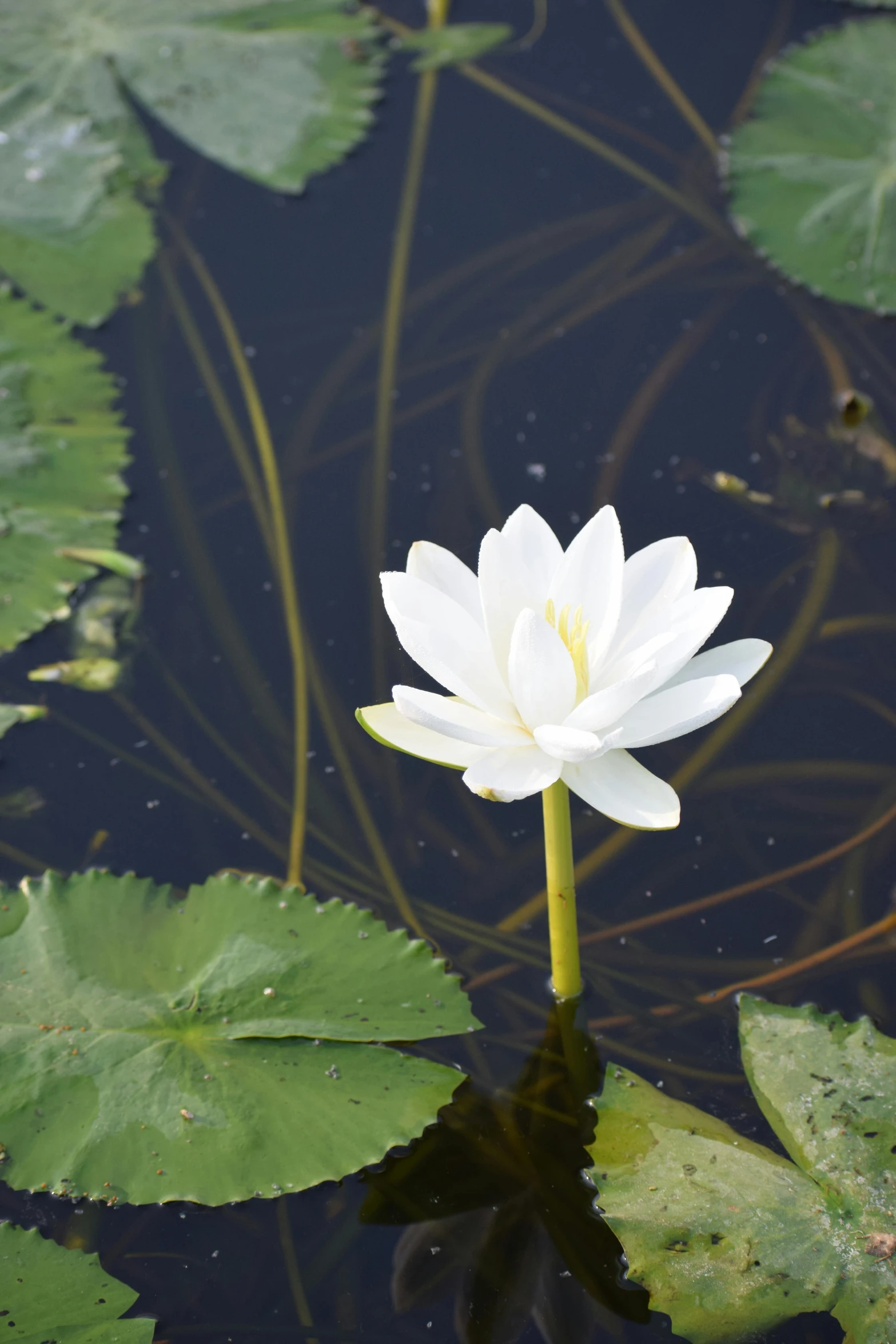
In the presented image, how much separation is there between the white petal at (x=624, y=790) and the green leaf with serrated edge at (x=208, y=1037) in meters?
0.45

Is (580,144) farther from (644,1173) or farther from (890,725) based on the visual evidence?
(644,1173)

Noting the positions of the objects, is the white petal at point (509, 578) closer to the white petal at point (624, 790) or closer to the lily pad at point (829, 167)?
the white petal at point (624, 790)

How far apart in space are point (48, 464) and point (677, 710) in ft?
5.04

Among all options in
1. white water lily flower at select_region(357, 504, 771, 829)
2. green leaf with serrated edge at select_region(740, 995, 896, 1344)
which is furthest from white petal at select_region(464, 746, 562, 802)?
green leaf with serrated edge at select_region(740, 995, 896, 1344)

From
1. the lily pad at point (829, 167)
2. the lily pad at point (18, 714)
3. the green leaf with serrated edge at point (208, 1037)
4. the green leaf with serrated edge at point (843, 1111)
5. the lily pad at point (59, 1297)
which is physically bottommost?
the lily pad at point (59, 1297)

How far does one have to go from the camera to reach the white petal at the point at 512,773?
4.01ft

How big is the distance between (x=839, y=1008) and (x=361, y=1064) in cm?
71

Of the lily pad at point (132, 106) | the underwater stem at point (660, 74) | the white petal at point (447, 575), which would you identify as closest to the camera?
the white petal at point (447, 575)

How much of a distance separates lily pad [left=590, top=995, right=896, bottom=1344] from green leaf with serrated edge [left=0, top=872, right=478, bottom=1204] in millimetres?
280

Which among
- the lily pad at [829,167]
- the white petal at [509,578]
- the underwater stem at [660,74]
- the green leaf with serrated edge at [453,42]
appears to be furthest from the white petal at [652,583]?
the green leaf with serrated edge at [453,42]

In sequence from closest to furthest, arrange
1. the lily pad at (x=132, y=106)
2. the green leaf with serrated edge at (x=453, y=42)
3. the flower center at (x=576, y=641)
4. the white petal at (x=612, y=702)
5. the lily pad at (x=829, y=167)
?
the white petal at (x=612, y=702) < the flower center at (x=576, y=641) < the lily pad at (x=829, y=167) < the lily pad at (x=132, y=106) < the green leaf with serrated edge at (x=453, y=42)

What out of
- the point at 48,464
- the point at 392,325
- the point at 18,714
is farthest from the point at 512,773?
the point at 392,325

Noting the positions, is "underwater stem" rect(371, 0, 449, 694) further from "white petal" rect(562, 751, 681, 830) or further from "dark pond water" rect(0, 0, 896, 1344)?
"white petal" rect(562, 751, 681, 830)

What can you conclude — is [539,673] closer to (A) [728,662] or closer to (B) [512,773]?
(B) [512,773]
